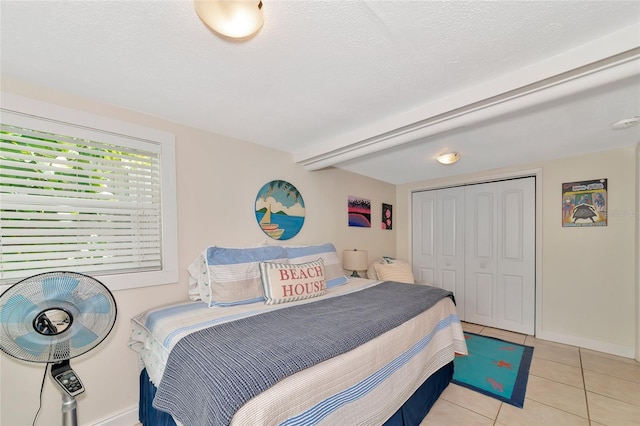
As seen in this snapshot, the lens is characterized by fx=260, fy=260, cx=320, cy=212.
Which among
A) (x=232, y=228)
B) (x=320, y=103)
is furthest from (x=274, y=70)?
(x=232, y=228)

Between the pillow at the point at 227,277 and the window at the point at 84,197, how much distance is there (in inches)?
8.6

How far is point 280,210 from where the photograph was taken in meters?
2.75

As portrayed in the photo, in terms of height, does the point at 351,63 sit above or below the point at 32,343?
above

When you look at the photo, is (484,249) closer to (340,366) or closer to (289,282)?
(289,282)

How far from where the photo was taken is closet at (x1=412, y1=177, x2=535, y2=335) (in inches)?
129

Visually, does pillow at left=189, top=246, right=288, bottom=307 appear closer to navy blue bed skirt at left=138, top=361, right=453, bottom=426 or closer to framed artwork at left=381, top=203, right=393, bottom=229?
navy blue bed skirt at left=138, top=361, right=453, bottom=426

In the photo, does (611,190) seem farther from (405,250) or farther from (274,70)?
(274,70)

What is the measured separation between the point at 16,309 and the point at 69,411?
57cm

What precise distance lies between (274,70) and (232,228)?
143 centimetres

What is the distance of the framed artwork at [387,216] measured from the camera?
165 inches

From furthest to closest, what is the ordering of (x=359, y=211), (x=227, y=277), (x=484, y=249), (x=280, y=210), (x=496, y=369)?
(x=359, y=211) → (x=484, y=249) → (x=280, y=210) → (x=496, y=369) → (x=227, y=277)

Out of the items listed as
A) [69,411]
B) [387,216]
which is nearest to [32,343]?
[69,411]

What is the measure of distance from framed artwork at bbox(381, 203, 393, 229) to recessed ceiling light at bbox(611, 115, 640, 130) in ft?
8.44

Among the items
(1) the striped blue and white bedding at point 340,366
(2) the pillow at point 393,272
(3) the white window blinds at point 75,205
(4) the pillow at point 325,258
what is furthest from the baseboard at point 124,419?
(2) the pillow at point 393,272
